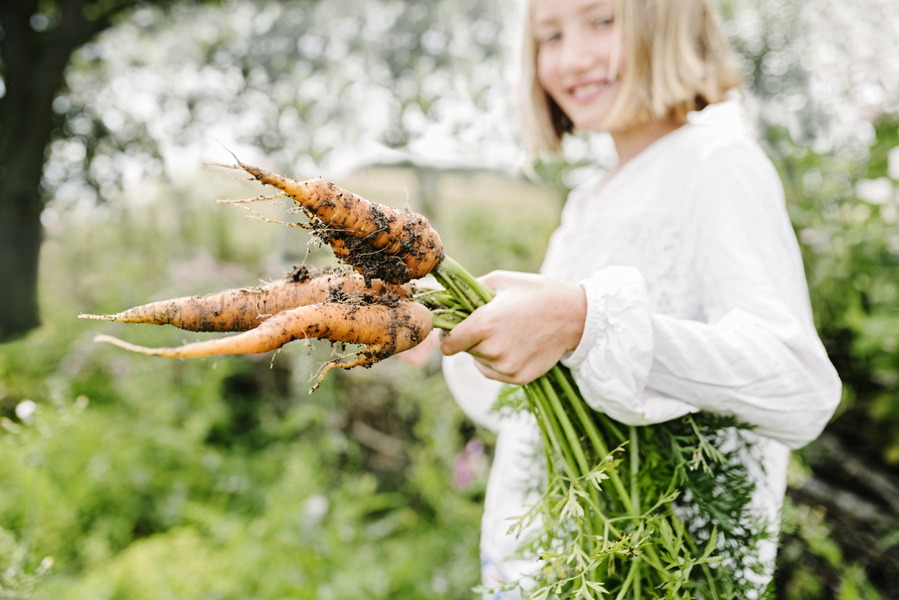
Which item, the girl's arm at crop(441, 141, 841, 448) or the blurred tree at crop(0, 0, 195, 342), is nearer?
the girl's arm at crop(441, 141, 841, 448)

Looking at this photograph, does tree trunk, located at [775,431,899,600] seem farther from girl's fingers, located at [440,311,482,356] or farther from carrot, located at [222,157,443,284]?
carrot, located at [222,157,443,284]

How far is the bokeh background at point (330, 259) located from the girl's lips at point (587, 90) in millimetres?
859

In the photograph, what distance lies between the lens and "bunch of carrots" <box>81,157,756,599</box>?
74 cm

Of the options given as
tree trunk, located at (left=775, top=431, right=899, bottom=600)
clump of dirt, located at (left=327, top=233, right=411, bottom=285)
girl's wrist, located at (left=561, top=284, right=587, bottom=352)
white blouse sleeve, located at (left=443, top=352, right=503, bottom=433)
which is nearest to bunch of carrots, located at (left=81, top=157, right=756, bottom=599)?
clump of dirt, located at (left=327, top=233, right=411, bottom=285)

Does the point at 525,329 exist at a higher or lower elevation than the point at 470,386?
higher

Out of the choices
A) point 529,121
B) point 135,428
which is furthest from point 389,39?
point 135,428

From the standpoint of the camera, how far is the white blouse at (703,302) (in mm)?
769

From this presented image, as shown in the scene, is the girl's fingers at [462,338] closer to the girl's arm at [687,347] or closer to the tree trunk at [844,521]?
the girl's arm at [687,347]

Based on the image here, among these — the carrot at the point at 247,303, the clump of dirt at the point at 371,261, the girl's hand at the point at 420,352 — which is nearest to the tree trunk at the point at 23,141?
the carrot at the point at 247,303

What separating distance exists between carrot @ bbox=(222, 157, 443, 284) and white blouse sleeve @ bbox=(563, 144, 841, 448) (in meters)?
0.29

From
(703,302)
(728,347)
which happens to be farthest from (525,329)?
(703,302)

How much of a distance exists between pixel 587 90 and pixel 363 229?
688 mm

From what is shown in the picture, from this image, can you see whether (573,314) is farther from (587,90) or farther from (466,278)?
(587,90)

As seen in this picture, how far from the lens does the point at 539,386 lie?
0.86 m
